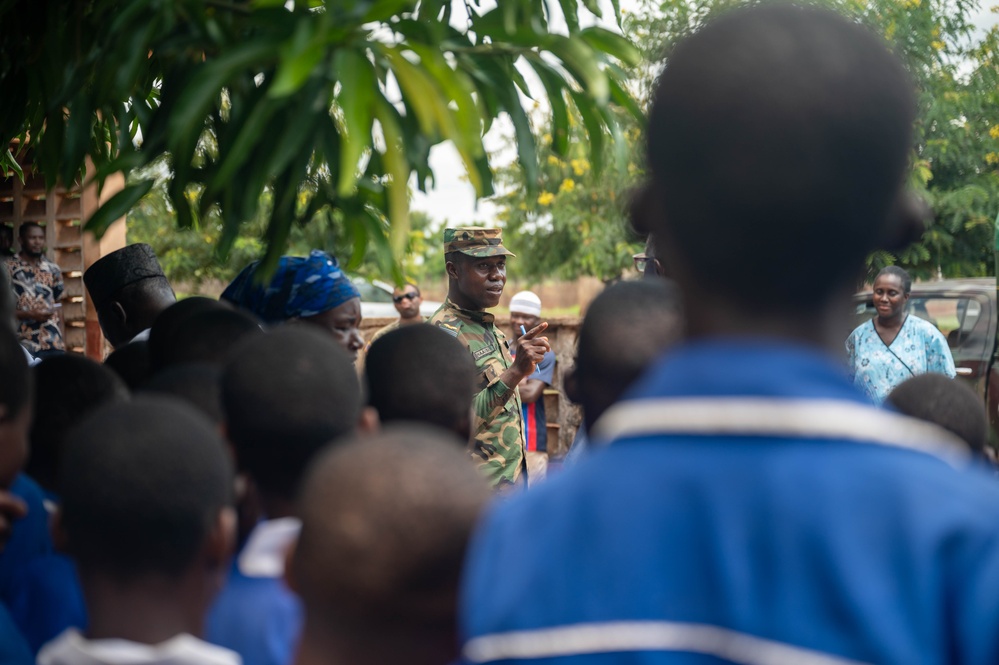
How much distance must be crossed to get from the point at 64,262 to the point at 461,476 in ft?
24.3

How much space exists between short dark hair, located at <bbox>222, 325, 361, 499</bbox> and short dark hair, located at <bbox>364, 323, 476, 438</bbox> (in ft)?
1.06

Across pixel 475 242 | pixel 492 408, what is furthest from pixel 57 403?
pixel 475 242

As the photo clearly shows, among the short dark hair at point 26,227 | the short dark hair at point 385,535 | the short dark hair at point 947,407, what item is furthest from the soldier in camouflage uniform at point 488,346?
the short dark hair at point 26,227

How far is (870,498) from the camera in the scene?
83 cm

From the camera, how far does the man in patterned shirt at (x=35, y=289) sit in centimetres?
676

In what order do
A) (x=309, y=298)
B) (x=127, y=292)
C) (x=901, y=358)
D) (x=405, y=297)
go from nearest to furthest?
(x=309, y=298), (x=127, y=292), (x=901, y=358), (x=405, y=297)

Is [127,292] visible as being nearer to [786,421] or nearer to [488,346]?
[488,346]

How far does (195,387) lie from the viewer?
2.04m

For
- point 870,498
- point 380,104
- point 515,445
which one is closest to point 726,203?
point 870,498

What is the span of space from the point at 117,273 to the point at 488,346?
149 cm

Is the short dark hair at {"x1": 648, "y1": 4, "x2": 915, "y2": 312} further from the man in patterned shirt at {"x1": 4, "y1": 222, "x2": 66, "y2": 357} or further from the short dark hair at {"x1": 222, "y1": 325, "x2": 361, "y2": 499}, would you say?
the man in patterned shirt at {"x1": 4, "y1": 222, "x2": 66, "y2": 357}

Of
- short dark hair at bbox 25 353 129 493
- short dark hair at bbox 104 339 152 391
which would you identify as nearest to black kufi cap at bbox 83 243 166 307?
short dark hair at bbox 104 339 152 391

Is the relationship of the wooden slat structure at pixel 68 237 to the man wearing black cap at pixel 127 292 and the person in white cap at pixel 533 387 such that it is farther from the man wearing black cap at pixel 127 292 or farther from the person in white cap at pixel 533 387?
the man wearing black cap at pixel 127 292

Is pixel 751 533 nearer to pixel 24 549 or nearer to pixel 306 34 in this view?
pixel 306 34
